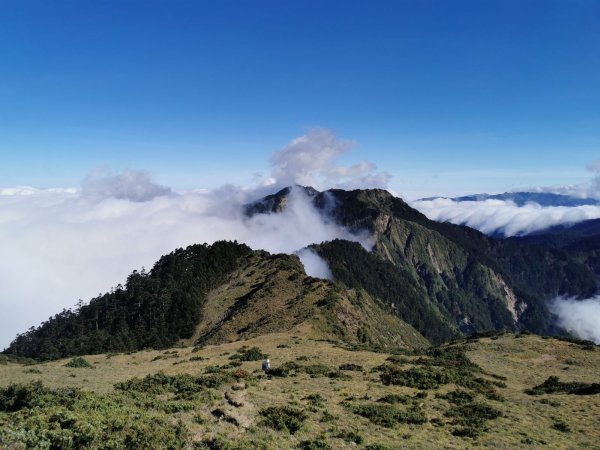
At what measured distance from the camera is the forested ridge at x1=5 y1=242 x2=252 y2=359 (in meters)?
105

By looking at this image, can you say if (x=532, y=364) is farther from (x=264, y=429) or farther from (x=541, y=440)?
(x=264, y=429)

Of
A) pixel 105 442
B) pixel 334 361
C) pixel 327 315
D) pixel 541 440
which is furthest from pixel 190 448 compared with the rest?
pixel 327 315

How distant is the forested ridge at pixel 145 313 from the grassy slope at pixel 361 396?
1875 inches

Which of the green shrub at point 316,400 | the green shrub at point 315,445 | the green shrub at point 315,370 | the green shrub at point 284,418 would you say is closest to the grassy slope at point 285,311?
the green shrub at point 315,370

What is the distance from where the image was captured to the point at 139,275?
156m

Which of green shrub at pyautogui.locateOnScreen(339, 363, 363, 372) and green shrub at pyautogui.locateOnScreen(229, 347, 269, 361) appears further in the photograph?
green shrub at pyautogui.locateOnScreen(229, 347, 269, 361)

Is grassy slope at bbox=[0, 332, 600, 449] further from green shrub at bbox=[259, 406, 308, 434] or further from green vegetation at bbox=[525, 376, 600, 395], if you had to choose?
green vegetation at bbox=[525, 376, 600, 395]

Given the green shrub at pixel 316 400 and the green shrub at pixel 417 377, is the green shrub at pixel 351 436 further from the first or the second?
the green shrub at pixel 417 377

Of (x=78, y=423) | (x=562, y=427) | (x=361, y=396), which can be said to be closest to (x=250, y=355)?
(x=361, y=396)

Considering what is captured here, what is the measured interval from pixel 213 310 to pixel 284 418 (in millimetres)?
86326

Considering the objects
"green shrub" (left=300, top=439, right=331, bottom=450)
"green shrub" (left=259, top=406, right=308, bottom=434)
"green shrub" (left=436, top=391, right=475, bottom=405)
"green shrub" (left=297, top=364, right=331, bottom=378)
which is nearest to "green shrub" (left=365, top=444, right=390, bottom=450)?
"green shrub" (left=300, top=439, right=331, bottom=450)

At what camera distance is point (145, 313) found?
402ft

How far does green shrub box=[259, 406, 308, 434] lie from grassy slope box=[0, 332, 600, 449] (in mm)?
551

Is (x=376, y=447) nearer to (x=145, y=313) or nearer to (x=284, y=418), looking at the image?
(x=284, y=418)
